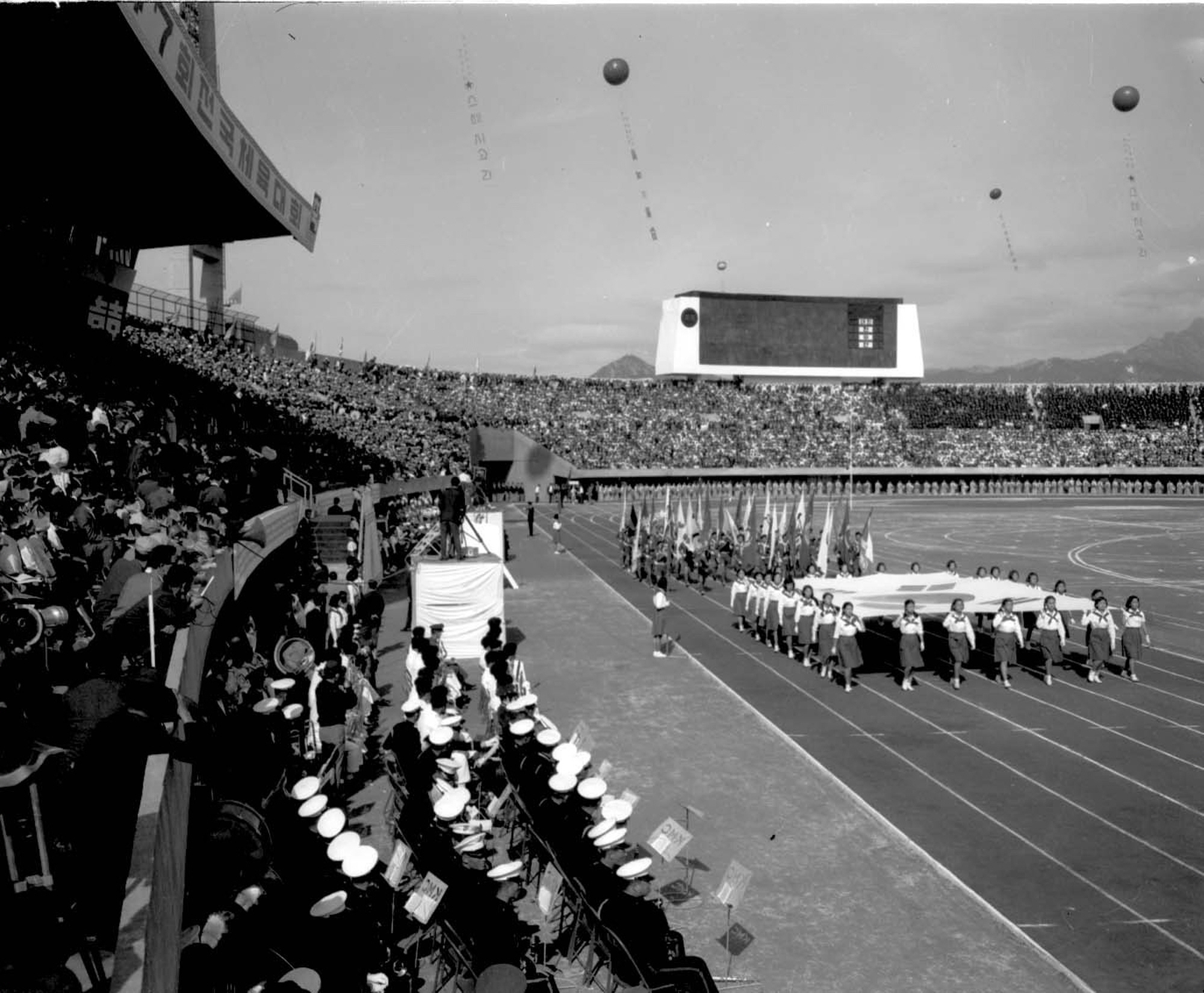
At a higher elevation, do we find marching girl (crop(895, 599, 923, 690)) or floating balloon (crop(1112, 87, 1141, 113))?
floating balloon (crop(1112, 87, 1141, 113))

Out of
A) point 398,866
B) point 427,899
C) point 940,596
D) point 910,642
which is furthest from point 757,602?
point 427,899

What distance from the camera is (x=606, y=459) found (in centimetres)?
6512

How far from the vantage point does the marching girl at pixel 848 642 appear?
607 inches

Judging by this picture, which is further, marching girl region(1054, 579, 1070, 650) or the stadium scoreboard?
the stadium scoreboard

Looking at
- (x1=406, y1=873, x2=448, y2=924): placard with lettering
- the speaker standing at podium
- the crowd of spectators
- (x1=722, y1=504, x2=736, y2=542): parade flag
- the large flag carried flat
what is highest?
the crowd of spectators

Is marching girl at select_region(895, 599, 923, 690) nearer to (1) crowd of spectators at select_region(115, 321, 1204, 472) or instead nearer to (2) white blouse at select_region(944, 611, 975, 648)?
(2) white blouse at select_region(944, 611, 975, 648)

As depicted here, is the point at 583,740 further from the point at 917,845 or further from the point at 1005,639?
the point at 1005,639

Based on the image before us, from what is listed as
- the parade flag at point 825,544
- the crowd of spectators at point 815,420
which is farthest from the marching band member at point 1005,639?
the crowd of spectators at point 815,420

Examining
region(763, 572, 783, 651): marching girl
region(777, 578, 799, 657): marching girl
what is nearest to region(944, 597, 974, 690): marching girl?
region(777, 578, 799, 657): marching girl

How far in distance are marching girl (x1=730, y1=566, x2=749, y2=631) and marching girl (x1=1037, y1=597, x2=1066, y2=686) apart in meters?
6.21

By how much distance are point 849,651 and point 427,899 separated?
1095 cm

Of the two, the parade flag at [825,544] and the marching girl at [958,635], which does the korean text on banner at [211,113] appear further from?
the parade flag at [825,544]

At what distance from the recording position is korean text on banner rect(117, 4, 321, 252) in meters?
12.5

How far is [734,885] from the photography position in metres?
6.61
